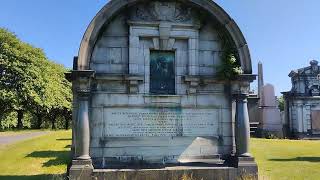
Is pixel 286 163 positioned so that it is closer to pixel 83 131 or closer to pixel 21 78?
pixel 83 131

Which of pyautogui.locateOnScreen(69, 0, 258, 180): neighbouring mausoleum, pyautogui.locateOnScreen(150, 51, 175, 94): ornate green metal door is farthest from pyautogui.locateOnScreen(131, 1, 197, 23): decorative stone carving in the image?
pyautogui.locateOnScreen(150, 51, 175, 94): ornate green metal door

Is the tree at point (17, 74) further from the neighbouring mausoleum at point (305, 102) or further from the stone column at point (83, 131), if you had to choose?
the stone column at point (83, 131)

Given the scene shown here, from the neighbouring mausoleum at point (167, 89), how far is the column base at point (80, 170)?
347 mm

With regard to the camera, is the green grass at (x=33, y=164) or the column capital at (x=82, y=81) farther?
the green grass at (x=33, y=164)

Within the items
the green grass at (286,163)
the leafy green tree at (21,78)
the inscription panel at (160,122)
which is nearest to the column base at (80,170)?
the inscription panel at (160,122)

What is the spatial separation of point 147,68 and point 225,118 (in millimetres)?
2824

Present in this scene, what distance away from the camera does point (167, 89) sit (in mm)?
11547

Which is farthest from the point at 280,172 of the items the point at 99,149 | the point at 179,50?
the point at 99,149

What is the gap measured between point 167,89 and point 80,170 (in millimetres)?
3460

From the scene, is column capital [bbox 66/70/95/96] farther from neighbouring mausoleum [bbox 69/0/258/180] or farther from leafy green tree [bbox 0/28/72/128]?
leafy green tree [bbox 0/28/72/128]

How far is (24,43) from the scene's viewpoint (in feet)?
157

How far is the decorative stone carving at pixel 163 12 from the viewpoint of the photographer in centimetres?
1142

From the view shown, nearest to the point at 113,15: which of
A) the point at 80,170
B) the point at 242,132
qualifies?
the point at 80,170

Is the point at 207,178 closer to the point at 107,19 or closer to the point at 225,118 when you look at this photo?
the point at 225,118
